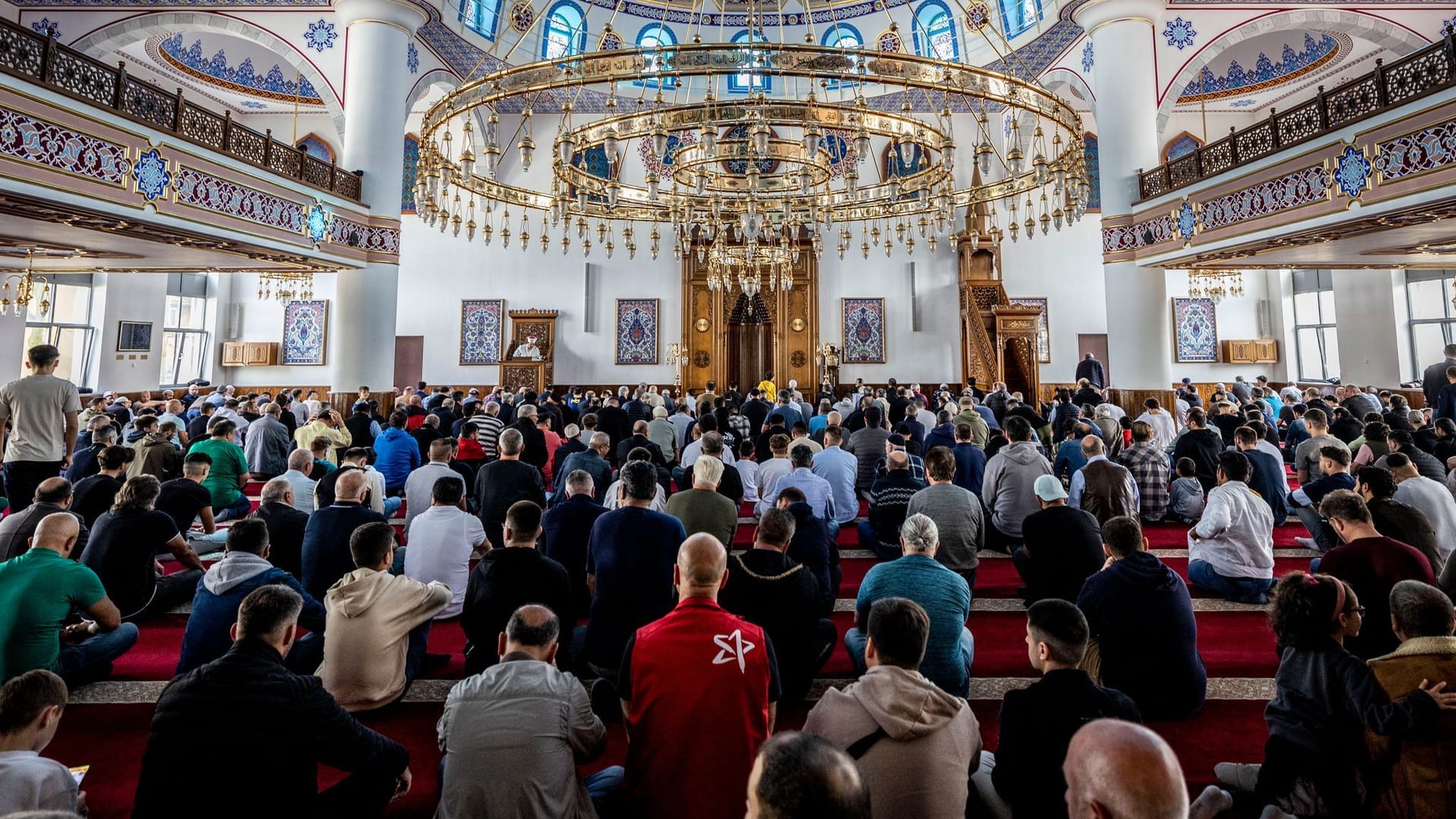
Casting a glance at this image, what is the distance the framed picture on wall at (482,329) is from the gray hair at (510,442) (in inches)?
399

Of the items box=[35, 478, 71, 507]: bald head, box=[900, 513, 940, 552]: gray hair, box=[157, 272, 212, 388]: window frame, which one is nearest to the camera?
box=[900, 513, 940, 552]: gray hair

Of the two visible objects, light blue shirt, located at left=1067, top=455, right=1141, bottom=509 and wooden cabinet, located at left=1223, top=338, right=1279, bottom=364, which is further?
wooden cabinet, located at left=1223, top=338, right=1279, bottom=364

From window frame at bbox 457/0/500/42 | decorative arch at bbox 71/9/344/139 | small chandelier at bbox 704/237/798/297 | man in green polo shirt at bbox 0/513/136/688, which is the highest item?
window frame at bbox 457/0/500/42

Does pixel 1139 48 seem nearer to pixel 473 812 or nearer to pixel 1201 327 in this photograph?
pixel 1201 327

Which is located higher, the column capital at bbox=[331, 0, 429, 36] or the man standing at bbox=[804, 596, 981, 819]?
the column capital at bbox=[331, 0, 429, 36]

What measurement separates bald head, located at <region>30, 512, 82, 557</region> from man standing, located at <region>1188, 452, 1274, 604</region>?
476 cm

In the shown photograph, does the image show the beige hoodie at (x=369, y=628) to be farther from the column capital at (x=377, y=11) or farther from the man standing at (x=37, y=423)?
the column capital at (x=377, y=11)

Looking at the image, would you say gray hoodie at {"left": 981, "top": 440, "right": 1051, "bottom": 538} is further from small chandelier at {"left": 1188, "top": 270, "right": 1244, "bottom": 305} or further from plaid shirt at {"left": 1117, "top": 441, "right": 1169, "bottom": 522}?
small chandelier at {"left": 1188, "top": 270, "right": 1244, "bottom": 305}

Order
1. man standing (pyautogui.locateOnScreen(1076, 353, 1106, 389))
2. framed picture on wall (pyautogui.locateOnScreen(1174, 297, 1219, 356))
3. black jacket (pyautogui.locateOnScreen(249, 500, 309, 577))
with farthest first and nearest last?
1. framed picture on wall (pyautogui.locateOnScreen(1174, 297, 1219, 356))
2. man standing (pyautogui.locateOnScreen(1076, 353, 1106, 389))
3. black jacket (pyautogui.locateOnScreen(249, 500, 309, 577))

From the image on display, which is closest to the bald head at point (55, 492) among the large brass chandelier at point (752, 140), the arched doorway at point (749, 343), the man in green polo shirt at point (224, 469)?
the man in green polo shirt at point (224, 469)

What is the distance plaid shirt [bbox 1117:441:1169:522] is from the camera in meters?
4.90

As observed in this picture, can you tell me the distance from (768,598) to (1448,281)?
572 inches

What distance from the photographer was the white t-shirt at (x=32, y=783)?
133 centimetres

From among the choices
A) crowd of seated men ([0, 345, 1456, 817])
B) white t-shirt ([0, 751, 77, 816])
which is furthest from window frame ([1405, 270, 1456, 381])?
white t-shirt ([0, 751, 77, 816])
